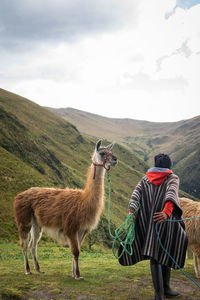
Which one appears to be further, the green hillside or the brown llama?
the green hillside

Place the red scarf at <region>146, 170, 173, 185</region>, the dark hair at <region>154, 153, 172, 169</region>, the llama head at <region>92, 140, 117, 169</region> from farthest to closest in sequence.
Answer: the llama head at <region>92, 140, 117, 169</region>, the dark hair at <region>154, 153, 172, 169</region>, the red scarf at <region>146, 170, 173, 185</region>

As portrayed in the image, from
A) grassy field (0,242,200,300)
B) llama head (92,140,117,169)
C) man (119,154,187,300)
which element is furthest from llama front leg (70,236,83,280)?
llama head (92,140,117,169)

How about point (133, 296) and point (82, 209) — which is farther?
point (82, 209)

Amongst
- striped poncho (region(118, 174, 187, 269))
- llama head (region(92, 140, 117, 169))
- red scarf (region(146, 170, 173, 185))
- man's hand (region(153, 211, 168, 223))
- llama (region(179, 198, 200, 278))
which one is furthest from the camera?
llama (region(179, 198, 200, 278))

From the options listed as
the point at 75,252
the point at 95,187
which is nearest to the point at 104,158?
the point at 95,187

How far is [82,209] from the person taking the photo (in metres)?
6.52

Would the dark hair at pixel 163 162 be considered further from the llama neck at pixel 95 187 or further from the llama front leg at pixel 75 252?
the llama front leg at pixel 75 252

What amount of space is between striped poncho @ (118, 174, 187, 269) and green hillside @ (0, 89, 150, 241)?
12.2 metres

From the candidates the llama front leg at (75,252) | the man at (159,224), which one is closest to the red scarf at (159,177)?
the man at (159,224)

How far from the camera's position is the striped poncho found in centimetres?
463

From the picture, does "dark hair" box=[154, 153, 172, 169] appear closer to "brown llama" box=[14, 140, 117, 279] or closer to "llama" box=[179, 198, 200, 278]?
"brown llama" box=[14, 140, 117, 279]

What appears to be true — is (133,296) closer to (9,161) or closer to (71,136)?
(9,161)

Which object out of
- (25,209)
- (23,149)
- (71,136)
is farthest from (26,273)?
(71,136)

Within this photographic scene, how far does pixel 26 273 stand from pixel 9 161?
1868 centimetres
